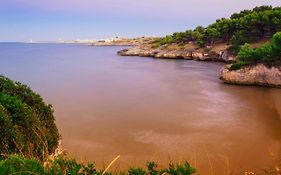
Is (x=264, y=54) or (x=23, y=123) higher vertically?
(x=264, y=54)

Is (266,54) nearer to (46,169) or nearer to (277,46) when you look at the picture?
(277,46)

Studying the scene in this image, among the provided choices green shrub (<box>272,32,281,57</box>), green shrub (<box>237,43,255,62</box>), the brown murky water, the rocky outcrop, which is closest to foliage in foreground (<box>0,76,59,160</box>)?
the brown murky water

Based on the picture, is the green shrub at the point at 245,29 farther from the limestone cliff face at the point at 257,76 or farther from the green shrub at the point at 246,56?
the limestone cliff face at the point at 257,76

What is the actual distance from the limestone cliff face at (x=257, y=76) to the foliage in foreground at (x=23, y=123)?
19.9 metres

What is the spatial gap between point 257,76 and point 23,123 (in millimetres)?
21660

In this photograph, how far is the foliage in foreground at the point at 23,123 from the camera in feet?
23.1

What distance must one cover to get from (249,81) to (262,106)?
734 cm

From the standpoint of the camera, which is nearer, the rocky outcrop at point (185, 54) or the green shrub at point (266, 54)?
the green shrub at point (266, 54)

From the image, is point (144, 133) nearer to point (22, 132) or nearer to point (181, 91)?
point (22, 132)

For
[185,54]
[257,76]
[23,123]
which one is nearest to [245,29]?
[185,54]

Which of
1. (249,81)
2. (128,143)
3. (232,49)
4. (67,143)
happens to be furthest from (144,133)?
(232,49)

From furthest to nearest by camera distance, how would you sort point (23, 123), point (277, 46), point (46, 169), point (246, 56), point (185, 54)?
point (185, 54)
point (246, 56)
point (277, 46)
point (23, 123)
point (46, 169)

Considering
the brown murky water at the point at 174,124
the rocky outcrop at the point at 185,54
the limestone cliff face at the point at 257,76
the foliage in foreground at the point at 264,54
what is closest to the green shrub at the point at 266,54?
the foliage in foreground at the point at 264,54

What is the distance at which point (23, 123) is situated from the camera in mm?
7742
